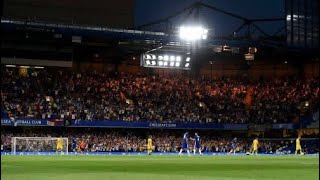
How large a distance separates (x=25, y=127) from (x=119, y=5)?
590 inches

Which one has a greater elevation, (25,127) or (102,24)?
(102,24)

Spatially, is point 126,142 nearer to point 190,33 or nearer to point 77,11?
point 77,11

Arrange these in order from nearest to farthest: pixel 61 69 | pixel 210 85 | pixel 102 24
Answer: pixel 102 24 → pixel 61 69 → pixel 210 85

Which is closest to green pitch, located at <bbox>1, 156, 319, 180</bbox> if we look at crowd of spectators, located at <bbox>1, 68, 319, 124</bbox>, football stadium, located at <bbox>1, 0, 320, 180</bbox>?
football stadium, located at <bbox>1, 0, 320, 180</bbox>

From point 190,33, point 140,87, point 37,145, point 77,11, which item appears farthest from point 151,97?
point 37,145

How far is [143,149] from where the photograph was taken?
5447cm

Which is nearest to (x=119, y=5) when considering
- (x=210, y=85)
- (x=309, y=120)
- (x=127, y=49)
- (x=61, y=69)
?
(x=127, y=49)

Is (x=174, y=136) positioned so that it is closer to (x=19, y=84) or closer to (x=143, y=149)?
(x=143, y=149)

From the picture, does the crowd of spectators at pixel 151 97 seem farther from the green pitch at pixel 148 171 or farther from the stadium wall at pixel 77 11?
the green pitch at pixel 148 171

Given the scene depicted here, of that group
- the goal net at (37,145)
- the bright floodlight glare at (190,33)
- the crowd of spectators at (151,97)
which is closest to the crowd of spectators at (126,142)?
the goal net at (37,145)

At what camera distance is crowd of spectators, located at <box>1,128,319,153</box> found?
1922 inches

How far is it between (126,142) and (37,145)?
31.6 feet

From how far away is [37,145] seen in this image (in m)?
48.3

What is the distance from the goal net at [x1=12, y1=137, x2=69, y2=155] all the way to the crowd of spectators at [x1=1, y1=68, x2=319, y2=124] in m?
3.10
